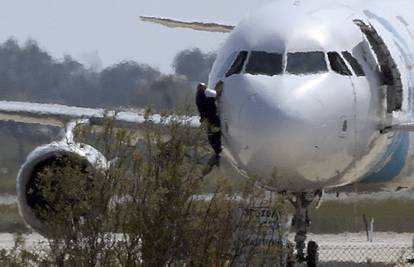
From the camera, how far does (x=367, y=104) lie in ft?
43.5

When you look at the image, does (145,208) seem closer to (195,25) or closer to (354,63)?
(354,63)

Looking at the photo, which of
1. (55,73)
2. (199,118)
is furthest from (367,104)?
(55,73)

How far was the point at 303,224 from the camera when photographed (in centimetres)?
1360

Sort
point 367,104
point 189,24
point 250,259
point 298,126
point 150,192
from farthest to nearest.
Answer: point 189,24 → point 367,104 → point 298,126 → point 250,259 → point 150,192

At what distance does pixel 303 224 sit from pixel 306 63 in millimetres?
1746

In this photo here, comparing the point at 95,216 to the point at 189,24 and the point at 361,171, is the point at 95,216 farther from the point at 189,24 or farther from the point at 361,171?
the point at 189,24

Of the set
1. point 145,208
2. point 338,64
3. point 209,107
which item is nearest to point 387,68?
point 338,64

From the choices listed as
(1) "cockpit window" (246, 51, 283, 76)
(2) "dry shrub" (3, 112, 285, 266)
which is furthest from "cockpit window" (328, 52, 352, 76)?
(2) "dry shrub" (3, 112, 285, 266)

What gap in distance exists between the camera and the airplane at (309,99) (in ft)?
40.5

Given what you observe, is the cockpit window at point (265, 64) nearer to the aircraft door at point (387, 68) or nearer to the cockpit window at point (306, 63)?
the cockpit window at point (306, 63)

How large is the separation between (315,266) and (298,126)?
2375 mm

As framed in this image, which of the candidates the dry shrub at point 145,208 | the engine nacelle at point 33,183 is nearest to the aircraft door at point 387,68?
the engine nacelle at point 33,183

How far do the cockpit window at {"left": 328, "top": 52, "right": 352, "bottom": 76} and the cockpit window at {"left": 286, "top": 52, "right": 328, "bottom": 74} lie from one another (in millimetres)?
89

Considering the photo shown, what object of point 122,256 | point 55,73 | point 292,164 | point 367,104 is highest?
point 55,73
